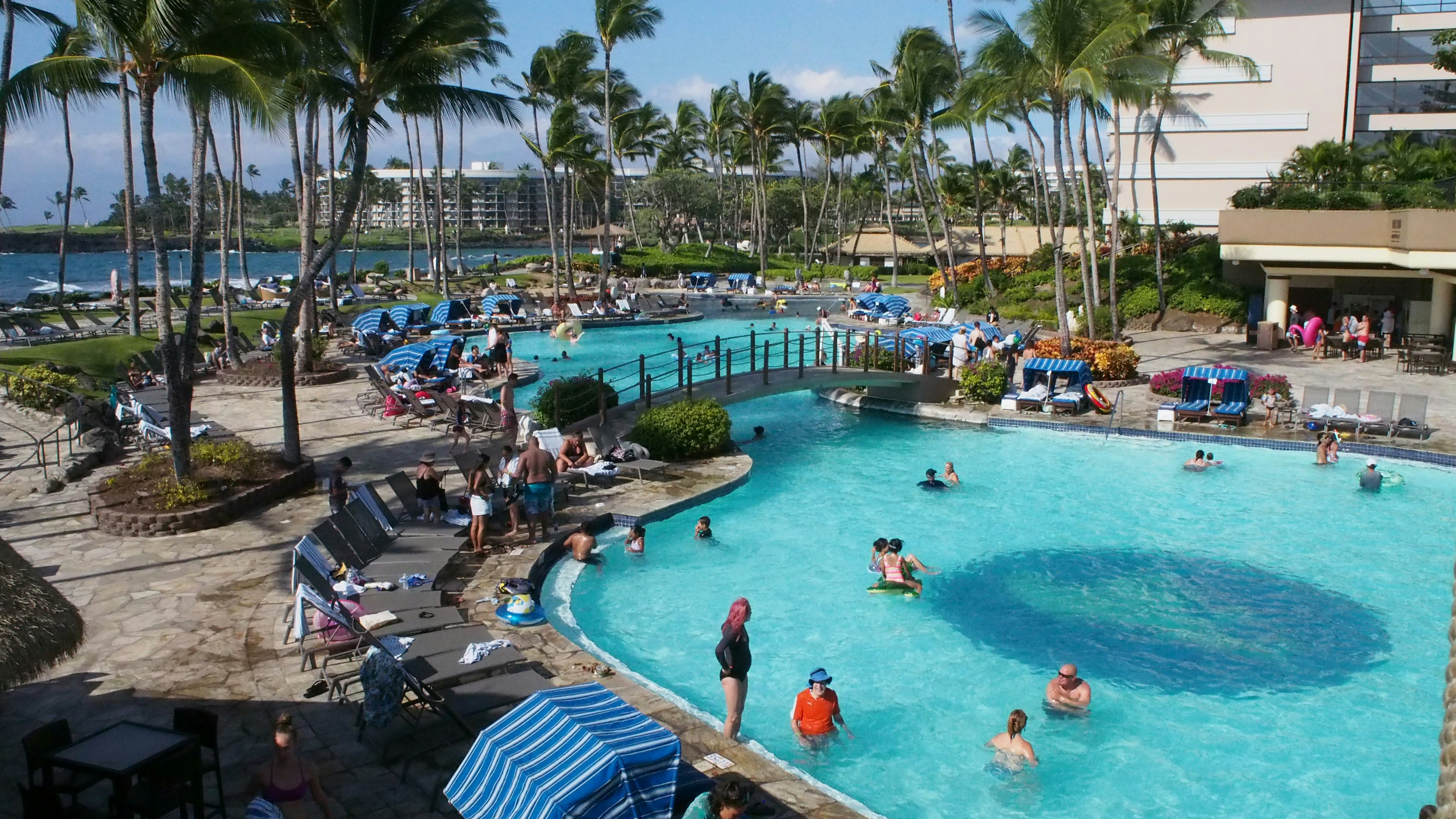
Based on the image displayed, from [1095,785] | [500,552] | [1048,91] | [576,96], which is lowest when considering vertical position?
[1095,785]

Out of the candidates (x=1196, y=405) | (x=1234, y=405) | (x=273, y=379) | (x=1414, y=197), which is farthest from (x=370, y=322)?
(x=1414, y=197)

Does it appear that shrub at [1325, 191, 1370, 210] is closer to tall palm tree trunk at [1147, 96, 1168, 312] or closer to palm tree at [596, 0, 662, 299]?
tall palm tree trunk at [1147, 96, 1168, 312]

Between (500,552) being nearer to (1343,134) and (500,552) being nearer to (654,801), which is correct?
(654,801)

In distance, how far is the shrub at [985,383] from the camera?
2333 cm

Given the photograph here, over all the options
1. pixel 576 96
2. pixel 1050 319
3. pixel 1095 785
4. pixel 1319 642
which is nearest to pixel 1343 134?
pixel 1050 319

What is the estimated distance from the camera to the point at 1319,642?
11656 millimetres

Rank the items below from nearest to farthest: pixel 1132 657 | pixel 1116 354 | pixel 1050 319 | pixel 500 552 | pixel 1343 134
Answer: pixel 1132 657, pixel 500 552, pixel 1116 354, pixel 1050 319, pixel 1343 134

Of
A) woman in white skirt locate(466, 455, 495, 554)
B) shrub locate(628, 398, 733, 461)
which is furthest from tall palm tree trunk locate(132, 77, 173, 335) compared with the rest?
shrub locate(628, 398, 733, 461)

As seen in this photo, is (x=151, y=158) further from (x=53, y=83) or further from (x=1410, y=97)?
(x=1410, y=97)

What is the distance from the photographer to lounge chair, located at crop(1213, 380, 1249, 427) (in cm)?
2069

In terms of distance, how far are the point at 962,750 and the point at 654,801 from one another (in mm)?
4244

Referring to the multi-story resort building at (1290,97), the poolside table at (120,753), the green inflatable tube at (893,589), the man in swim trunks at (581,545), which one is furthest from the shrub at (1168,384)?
the poolside table at (120,753)

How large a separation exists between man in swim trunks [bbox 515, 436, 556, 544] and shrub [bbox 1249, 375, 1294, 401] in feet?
51.9

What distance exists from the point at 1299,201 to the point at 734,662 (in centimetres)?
3003
